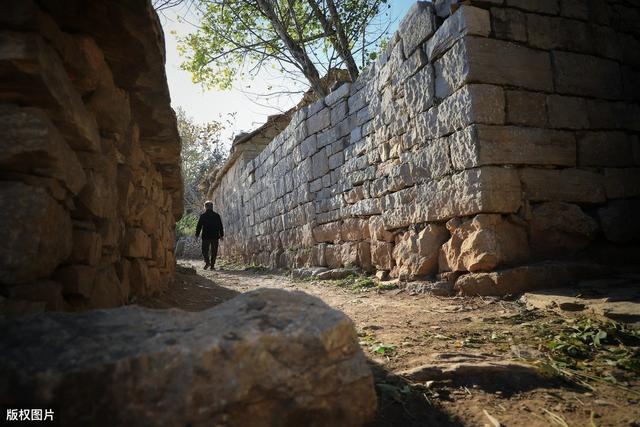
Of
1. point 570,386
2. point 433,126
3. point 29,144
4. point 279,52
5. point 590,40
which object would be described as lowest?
point 570,386

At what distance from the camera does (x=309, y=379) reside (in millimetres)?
1022

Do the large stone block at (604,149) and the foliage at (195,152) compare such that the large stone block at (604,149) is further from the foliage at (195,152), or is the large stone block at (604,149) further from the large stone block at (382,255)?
the foliage at (195,152)

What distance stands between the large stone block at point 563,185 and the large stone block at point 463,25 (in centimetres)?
131

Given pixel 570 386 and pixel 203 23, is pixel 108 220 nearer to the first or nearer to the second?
pixel 570 386

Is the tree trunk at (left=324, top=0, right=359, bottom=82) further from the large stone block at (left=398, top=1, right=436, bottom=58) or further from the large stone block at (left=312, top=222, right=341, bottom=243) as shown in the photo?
the large stone block at (left=398, top=1, right=436, bottom=58)

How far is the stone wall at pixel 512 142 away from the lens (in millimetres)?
3199

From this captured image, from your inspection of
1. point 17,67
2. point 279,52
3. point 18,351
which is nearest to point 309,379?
point 18,351

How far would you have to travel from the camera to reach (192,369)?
94cm

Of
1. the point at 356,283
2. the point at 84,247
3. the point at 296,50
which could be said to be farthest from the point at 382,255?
the point at 296,50

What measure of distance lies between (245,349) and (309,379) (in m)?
0.20

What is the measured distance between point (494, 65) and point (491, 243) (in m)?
1.58

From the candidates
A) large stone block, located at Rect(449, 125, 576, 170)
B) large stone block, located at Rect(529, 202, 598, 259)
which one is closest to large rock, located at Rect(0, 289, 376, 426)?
large stone block, located at Rect(449, 125, 576, 170)

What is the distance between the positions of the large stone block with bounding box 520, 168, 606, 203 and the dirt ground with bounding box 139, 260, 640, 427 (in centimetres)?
108

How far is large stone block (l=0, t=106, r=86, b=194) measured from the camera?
4.21 feet
